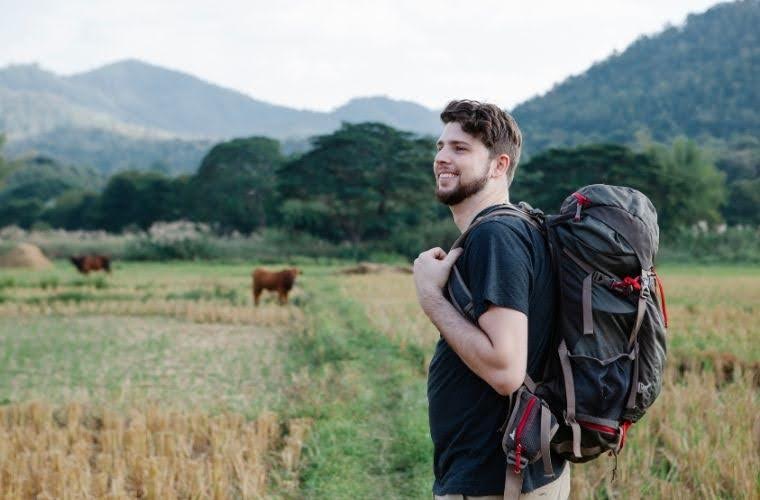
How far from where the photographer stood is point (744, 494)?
3.91 m

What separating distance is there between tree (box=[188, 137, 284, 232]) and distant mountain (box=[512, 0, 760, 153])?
125 ft

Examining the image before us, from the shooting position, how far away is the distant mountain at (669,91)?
262 ft

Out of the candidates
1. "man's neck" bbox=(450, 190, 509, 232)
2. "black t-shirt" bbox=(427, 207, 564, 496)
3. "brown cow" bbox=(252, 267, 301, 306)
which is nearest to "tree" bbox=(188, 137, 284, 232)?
"brown cow" bbox=(252, 267, 301, 306)

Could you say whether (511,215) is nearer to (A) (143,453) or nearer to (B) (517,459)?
(B) (517,459)

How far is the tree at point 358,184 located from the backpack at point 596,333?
3464cm

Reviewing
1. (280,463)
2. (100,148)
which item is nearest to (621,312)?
(280,463)

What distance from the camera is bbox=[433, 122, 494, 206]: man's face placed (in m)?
2.19

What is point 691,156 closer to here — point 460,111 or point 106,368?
point 106,368

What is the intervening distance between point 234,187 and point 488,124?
48016 mm

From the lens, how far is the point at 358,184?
3775 cm

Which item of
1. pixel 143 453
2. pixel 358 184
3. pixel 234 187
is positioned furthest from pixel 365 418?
pixel 234 187

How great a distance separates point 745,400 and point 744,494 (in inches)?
86.8

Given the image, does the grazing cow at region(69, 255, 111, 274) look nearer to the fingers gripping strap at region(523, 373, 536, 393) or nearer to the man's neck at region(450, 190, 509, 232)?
the man's neck at region(450, 190, 509, 232)

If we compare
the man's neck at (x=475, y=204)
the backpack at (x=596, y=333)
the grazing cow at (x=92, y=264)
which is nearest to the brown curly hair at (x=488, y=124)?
the man's neck at (x=475, y=204)
